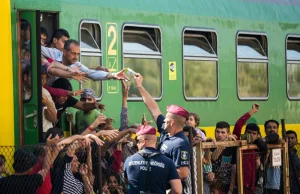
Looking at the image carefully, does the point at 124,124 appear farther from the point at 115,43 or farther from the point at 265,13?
the point at 265,13

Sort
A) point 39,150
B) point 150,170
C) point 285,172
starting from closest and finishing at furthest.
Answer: point 150,170 < point 39,150 < point 285,172

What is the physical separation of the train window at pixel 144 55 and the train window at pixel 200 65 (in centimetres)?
62

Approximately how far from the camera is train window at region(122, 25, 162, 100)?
14.9m

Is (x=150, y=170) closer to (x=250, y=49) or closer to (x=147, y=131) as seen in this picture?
(x=147, y=131)

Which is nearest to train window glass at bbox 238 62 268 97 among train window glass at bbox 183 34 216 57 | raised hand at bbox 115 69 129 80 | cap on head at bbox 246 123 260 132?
train window glass at bbox 183 34 216 57

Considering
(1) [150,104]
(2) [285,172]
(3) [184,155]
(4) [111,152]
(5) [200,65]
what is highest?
(5) [200,65]

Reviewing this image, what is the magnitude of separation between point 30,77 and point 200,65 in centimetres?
378

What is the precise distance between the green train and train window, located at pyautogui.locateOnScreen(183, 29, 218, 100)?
0.05ft

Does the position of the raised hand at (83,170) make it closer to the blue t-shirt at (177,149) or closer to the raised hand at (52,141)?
the raised hand at (52,141)

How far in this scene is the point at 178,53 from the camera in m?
15.7

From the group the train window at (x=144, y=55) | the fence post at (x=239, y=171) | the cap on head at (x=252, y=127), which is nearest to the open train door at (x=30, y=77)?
the train window at (x=144, y=55)

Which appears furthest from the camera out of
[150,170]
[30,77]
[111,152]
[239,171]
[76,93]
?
[239,171]

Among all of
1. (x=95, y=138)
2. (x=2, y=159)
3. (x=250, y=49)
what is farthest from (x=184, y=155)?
(x=250, y=49)

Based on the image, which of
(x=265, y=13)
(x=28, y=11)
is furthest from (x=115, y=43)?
(x=265, y=13)
